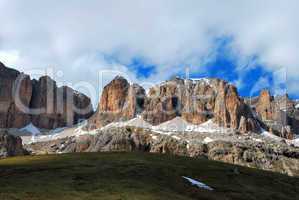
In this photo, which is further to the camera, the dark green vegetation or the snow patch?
the snow patch

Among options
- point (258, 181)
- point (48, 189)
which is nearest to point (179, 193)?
point (48, 189)

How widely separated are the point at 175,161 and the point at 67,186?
4327 centimetres

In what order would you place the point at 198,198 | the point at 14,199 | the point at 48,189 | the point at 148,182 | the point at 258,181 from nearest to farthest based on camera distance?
the point at 14,199
the point at 48,189
the point at 198,198
the point at 148,182
the point at 258,181

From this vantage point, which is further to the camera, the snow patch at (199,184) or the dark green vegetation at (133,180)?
the snow patch at (199,184)

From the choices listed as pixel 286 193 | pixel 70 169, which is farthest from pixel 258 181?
pixel 70 169

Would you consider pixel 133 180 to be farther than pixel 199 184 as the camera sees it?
No

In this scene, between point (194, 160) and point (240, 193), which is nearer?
point (240, 193)

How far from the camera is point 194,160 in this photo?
366ft

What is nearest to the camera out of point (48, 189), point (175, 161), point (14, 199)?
point (14, 199)

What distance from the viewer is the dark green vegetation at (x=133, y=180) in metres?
62.0

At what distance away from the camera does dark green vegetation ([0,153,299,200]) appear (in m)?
62.0

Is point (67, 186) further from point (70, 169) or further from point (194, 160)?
point (194, 160)

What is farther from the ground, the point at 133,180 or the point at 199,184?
the point at 133,180

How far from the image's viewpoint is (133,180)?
244 ft
